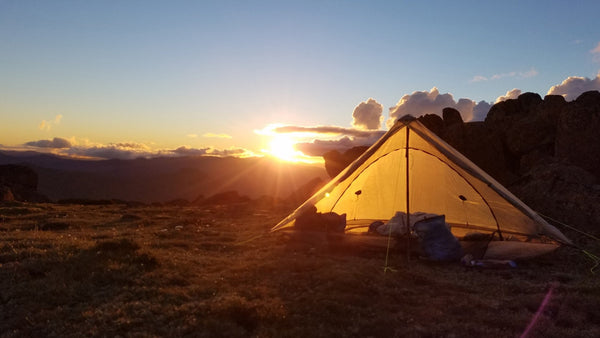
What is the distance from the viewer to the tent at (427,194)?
489 inches

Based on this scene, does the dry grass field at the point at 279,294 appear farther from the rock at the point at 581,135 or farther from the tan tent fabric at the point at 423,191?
the rock at the point at 581,135

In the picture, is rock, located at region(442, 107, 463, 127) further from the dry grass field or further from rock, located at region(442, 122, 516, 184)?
the dry grass field

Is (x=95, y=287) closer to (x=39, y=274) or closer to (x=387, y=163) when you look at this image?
(x=39, y=274)

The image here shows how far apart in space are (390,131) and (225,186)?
179138 millimetres

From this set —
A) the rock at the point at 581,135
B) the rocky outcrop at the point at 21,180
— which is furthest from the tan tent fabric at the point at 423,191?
the rocky outcrop at the point at 21,180

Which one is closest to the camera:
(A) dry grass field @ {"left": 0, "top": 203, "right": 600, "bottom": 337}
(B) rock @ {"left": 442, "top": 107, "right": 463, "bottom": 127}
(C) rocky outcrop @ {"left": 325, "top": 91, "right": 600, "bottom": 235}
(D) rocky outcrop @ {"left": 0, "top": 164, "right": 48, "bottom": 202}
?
(A) dry grass field @ {"left": 0, "top": 203, "right": 600, "bottom": 337}

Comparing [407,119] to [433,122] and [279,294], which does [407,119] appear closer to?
[279,294]

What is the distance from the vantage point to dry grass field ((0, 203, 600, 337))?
21.4ft

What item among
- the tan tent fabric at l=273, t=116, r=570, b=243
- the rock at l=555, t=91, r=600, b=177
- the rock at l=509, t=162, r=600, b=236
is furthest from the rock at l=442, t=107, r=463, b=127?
the tan tent fabric at l=273, t=116, r=570, b=243

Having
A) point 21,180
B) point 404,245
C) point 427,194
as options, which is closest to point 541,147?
point 427,194

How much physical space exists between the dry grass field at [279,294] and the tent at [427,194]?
152cm

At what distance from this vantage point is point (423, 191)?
17047mm

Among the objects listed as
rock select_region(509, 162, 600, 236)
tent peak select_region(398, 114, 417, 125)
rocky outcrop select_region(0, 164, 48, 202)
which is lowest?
rocky outcrop select_region(0, 164, 48, 202)

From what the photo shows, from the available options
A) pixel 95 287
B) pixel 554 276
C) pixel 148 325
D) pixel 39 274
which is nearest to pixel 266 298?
pixel 148 325
